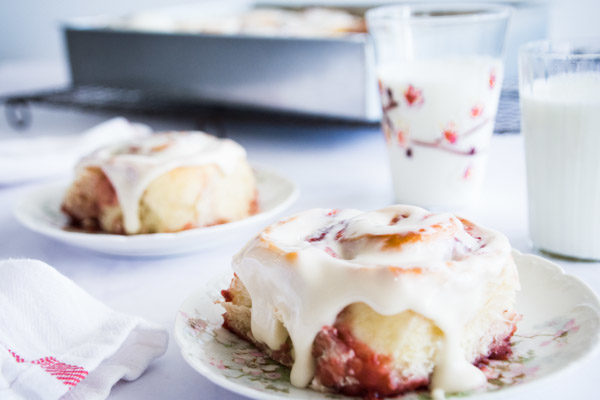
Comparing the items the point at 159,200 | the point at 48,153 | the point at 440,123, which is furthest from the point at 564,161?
the point at 48,153

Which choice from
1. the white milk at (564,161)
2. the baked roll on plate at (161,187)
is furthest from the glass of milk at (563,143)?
the baked roll on plate at (161,187)

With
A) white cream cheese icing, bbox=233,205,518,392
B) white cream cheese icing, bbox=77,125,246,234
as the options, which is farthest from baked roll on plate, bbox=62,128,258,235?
white cream cheese icing, bbox=233,205,518,392

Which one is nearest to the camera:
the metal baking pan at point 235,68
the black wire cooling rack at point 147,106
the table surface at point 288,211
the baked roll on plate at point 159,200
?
the table surface at point 288,211

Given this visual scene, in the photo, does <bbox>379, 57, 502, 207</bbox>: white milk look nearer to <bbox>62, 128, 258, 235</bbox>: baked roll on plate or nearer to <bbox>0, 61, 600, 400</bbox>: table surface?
<bbox>0, 61, 600, 400</bbox>: table surface

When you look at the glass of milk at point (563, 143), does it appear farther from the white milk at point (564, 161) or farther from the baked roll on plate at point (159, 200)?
the baked roll on plate at point (159, 200)

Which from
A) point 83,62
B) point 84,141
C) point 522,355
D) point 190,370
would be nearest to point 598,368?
point 522,355
